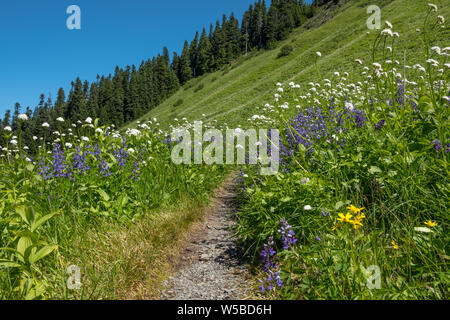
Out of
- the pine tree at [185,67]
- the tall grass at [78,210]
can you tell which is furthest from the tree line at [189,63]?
the tall grass at [78,210]

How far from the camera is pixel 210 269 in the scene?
113 inches

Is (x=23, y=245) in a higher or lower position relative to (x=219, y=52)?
lower

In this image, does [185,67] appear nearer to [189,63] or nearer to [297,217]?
[189,63]

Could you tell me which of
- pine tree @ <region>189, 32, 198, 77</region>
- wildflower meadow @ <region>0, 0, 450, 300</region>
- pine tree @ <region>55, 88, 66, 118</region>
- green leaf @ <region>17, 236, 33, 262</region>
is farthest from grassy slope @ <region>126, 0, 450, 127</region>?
pine tree @ <region>55, 88, 66, 118</region>

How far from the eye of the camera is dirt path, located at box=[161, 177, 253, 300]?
2436 mm

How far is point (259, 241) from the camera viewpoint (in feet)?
9.39

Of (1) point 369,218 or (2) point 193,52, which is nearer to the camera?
(1) point 369,218

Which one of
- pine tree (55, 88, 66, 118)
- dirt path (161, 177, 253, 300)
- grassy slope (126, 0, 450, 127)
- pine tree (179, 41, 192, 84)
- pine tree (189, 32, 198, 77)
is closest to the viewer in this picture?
dirt path (161, 177, 253, 300)

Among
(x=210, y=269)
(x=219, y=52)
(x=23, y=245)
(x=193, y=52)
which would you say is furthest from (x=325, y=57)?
(x=193, y=52)

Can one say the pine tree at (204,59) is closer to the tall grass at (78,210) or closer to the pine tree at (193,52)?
the pine tree at (193,52)

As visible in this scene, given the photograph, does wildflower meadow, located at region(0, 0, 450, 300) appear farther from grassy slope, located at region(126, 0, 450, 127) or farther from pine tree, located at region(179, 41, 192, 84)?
pine tree, located at region(179, 41, 192, 84)

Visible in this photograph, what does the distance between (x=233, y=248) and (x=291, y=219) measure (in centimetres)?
90
